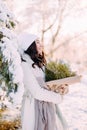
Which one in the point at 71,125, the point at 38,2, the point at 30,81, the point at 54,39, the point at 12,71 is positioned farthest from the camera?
the point at 54,39

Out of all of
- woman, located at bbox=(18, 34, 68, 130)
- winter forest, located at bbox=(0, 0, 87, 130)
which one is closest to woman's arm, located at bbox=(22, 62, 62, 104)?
woman, located at bbox=(18, 34, 68, 130)

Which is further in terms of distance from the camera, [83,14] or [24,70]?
[83,14]

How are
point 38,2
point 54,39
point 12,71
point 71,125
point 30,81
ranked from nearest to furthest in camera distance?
1. point 12,71
2. point 30,81
3. point 71,125
4. point 38,2
5. point 54,39

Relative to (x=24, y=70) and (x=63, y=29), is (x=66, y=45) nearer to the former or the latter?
(x=63, y=29)

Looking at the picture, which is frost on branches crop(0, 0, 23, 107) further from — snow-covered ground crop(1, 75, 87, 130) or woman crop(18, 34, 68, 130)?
snow-covered ground crop(1, 75, 87, 130)

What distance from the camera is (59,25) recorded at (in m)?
17.2

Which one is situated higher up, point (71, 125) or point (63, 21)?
point (63, 21)

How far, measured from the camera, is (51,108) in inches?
176

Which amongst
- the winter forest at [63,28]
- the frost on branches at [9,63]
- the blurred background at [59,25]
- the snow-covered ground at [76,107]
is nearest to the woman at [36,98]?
the frost on branches at [9,63]

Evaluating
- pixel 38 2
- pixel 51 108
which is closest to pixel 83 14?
pixel 38 2

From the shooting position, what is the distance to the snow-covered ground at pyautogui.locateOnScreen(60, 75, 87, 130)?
27.3 feet

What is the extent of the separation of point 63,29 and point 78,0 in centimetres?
122

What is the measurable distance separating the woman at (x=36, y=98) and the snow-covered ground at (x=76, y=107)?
11.2 ft

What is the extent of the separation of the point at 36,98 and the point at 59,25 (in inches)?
514
